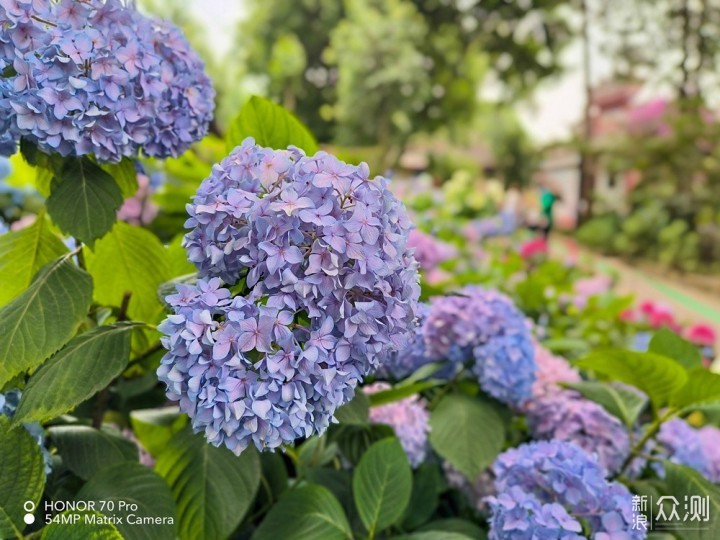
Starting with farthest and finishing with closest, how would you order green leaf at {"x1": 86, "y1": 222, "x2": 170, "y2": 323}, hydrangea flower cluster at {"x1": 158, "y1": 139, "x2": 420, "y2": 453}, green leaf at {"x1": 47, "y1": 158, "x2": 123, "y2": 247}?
green leaf at {"x1": 86, "y1": 222, "x2": 170, "y2": 323}, green leaf at {"x1": 47, "y1": 158, "x2": 123, "y2": 247}, hydrangea flower cluster at {"x1": 158, "y1": 139, "x2": 420, "y2": 453}

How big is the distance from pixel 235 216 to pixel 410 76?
14.0 meters

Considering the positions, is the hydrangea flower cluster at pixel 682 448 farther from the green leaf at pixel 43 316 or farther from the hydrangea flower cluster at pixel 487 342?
the green leaf at pixel 43 316

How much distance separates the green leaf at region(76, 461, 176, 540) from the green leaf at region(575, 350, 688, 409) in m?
0.45

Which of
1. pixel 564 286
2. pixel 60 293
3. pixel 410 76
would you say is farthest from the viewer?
pixel 410 76

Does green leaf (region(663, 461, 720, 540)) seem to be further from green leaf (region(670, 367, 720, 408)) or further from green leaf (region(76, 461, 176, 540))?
green leaf (region(76, 461, 176, 540))

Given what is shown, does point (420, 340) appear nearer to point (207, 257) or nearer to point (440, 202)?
point (207, 257)

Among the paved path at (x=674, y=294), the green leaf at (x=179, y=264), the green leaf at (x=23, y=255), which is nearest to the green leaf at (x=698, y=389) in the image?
the green leaf at (x=179, y=264)

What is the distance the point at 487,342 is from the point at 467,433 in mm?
129

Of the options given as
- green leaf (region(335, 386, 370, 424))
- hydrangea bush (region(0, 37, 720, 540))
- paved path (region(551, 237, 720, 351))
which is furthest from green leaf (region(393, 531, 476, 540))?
paved path (region(551, 237, 720, 351))

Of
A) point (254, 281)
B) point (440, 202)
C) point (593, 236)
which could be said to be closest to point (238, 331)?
point (254, 281)

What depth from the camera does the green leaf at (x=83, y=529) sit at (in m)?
0.44

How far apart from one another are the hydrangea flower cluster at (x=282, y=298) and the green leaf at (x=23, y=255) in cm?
24

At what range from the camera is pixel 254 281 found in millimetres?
440

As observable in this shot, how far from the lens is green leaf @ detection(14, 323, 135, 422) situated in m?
0.47
